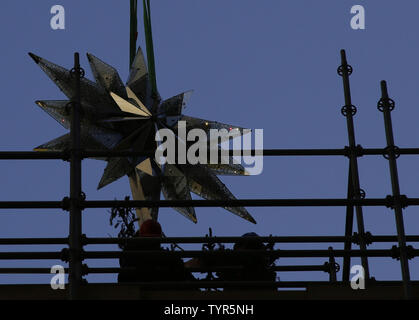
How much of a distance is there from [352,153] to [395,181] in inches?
24.7

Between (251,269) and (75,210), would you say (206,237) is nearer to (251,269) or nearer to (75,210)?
(251,269)

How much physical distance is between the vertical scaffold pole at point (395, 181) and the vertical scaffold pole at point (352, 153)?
0.36m

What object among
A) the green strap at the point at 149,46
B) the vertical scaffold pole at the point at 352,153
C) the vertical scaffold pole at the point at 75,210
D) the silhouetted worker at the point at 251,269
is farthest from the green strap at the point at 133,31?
the silhouetted worker at the point at 251,269

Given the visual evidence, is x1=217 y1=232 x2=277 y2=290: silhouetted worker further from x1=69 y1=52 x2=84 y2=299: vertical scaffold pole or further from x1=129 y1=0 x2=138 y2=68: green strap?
x1=129 y1=0 x2=138 y2=68: green strap

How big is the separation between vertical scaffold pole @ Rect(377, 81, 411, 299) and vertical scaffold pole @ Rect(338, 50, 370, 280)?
0.36m

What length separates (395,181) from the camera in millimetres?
7129

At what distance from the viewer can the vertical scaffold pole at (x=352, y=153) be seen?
7676 mm

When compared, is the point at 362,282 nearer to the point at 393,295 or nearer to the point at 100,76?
the point at 393,295

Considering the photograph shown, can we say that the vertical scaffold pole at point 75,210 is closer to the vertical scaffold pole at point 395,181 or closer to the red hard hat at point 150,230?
the red hard hat at point 150,230

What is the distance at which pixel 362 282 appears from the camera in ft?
21.7

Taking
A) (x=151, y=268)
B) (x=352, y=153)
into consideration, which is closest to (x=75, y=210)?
(x=151, y=268)

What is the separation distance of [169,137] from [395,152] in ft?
12.7
